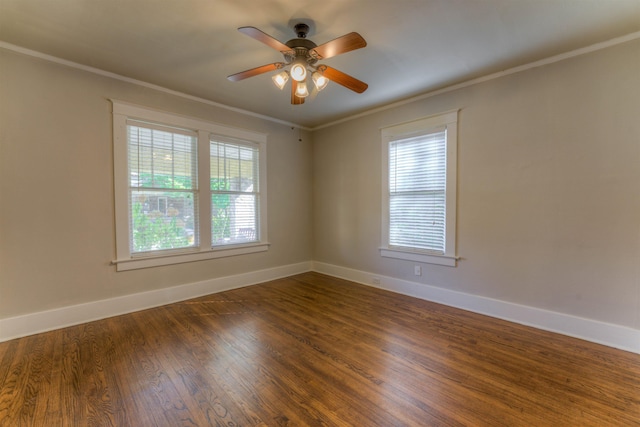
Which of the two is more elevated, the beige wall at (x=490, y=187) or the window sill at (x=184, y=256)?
the beige wall at (x=490, y=187)

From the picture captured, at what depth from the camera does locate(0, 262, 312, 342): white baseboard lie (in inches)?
104

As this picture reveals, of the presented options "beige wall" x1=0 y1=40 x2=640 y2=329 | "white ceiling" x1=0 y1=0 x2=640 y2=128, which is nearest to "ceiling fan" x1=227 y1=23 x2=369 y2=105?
"white ceiling" x1=0 y1=0 x2=640 y2=128

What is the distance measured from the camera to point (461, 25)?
7.40ft

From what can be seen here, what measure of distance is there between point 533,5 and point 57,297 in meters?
4.99

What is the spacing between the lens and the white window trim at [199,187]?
10.4 feet

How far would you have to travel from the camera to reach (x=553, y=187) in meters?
2.78

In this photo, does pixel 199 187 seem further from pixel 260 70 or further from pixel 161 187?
pixel 260 70

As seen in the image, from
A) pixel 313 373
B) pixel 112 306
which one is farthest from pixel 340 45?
pixel 112 306

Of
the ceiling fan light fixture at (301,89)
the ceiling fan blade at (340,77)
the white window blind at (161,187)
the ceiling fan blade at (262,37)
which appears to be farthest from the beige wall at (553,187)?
the white window blind at (161,187)

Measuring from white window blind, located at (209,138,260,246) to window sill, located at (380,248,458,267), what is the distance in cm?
213

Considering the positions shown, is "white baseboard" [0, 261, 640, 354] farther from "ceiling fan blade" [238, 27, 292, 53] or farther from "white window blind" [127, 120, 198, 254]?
"ceiling fan blade" [238, 27, 292, 53]

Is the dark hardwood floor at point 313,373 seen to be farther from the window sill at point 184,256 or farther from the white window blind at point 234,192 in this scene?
the white window blind at point 234,192

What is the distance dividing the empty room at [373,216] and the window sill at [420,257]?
28mm

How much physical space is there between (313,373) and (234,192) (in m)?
2.93
